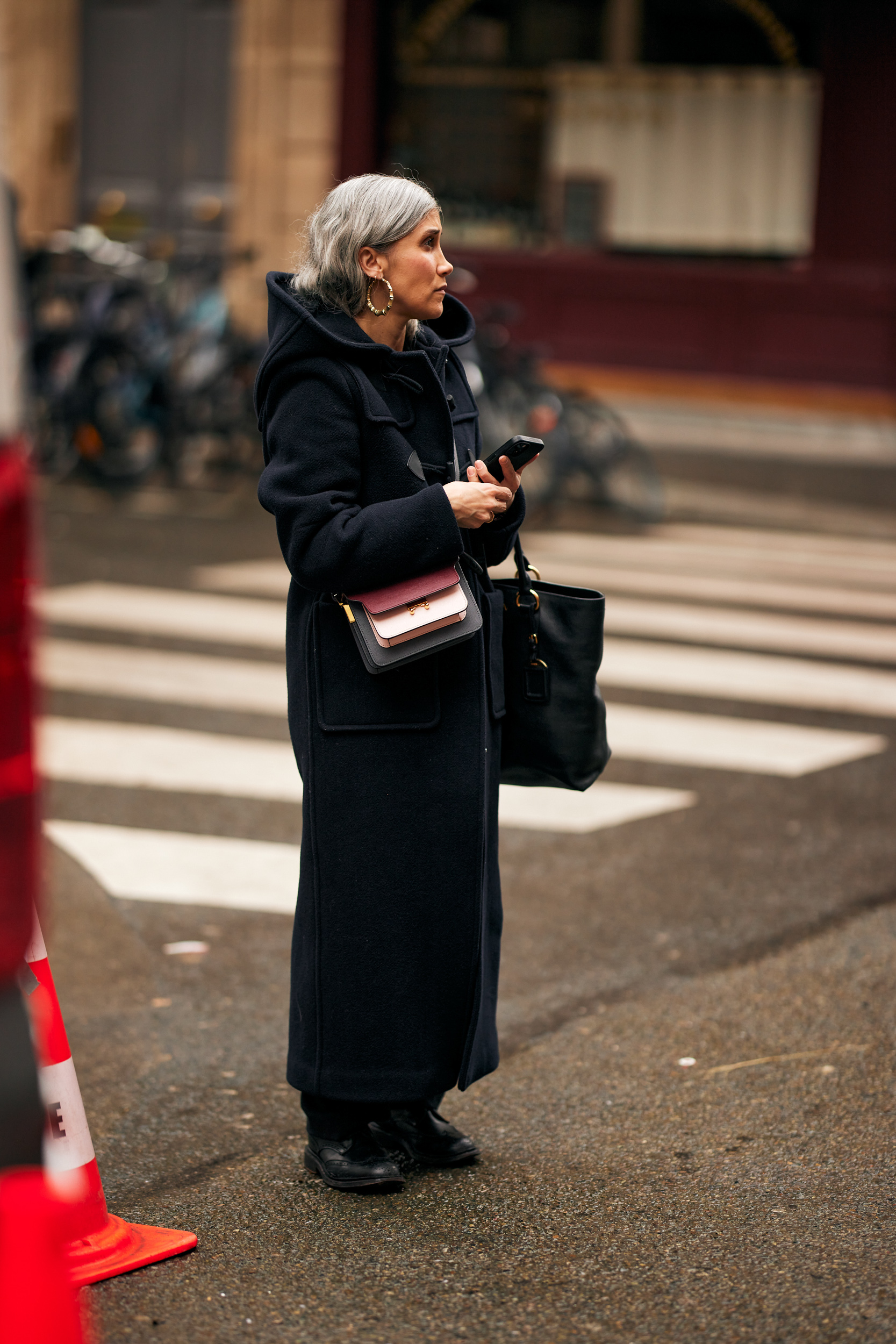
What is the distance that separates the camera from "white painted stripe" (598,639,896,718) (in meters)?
7.68

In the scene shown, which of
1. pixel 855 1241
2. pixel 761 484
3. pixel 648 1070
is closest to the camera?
pixel 855 1241

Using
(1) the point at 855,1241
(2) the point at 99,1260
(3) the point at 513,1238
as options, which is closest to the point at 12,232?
(2) the point at 99,1260

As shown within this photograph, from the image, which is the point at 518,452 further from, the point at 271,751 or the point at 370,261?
the point at 271,751

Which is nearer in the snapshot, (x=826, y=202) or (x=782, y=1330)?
(x=782, y=1330)

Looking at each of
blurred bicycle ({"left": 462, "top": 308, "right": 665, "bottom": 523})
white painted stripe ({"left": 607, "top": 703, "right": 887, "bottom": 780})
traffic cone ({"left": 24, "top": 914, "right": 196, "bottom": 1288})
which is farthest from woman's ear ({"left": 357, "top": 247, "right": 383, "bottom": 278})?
blurred bicycle ({"left": 462, "top": 308, "right": 665, "bottom": 523})

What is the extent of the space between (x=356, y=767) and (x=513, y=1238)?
2.90 ft

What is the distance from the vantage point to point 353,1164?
346cm

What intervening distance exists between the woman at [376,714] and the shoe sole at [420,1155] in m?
0.13

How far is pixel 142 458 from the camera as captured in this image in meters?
13.0

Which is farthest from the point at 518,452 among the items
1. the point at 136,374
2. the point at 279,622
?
the point at 136,374

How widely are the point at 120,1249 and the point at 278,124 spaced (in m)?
15.9

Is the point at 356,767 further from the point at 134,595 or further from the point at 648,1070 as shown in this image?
the point at 134,595

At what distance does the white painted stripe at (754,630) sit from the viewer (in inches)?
342

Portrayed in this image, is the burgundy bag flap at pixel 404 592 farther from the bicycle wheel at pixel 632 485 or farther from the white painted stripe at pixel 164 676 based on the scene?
the bicycle wheel at pixel 632 485
